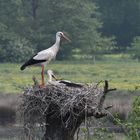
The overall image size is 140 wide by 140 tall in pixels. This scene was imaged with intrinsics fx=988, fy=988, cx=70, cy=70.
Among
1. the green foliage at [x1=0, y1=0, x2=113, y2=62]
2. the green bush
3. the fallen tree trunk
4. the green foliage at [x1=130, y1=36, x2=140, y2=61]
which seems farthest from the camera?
the green foliage at [x1=130, y1=36, x2=140, y2=61]

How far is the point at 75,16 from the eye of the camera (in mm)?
79688

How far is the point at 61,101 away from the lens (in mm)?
18219

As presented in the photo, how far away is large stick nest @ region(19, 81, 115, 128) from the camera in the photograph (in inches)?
716

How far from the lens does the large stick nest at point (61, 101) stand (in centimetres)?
1819

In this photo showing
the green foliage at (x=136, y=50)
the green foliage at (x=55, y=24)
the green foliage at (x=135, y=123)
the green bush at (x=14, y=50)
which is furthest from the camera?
the green foliage at (x=136, y=50)

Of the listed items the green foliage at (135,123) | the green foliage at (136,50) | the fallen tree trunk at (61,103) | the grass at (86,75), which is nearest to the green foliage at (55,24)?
the green foliage at (136,50)

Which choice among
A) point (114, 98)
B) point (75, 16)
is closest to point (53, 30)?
point (75, 16)

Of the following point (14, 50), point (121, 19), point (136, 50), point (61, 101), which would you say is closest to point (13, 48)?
point (14, 50)

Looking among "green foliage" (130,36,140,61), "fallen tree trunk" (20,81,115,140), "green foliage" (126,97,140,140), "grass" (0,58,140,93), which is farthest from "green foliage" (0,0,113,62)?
"green foliage" (126,97,140,140)

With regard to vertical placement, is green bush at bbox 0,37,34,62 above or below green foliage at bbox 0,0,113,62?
below

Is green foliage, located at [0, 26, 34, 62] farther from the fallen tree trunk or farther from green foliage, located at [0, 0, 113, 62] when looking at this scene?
the fallen tree trunk

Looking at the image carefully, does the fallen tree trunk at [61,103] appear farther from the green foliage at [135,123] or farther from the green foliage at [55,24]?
the green foliage at [55,24]

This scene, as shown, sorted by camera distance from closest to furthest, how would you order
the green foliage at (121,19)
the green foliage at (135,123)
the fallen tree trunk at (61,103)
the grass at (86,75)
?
the green foliage at (135,123), the fallen tree trunk at (61,103), the grass at (86,75), the green foliage at (121,19)

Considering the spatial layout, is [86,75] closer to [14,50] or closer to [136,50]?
[14,50]
